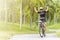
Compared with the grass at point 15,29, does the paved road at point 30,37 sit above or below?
below

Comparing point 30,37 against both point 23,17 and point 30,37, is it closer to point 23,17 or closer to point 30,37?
point 30,37

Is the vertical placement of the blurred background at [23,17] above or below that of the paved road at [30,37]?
above

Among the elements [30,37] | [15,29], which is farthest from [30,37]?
[15,29]

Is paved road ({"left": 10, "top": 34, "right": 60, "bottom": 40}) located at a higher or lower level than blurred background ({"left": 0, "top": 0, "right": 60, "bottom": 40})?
lower

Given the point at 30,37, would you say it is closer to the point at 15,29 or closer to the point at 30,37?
the point at 30,37

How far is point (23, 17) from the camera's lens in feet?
6.98

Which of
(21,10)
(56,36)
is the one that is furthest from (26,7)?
(56,36)

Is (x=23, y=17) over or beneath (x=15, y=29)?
over

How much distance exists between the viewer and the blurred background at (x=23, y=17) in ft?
6.95

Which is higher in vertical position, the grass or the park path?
the grass

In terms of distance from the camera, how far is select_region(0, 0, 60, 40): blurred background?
2.12 metres

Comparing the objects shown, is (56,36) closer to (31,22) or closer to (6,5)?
(31,22)

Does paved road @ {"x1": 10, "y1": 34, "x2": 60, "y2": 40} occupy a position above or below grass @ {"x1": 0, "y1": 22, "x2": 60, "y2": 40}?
below

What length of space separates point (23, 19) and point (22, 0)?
8.1 inches
